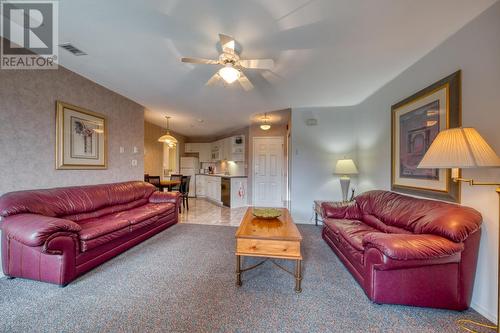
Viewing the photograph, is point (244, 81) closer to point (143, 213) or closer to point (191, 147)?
point (143, 213)

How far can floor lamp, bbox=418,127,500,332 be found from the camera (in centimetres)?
136

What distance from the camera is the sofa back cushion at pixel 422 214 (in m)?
1.49

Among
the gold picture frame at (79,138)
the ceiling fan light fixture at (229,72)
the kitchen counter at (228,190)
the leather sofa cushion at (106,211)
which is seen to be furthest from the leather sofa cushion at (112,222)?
the kitchen counter at (228,190)

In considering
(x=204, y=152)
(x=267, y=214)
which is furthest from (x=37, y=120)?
(x=204, y=152)

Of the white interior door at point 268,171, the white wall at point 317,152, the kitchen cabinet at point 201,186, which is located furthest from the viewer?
the kitchen cabinet at point 201,186

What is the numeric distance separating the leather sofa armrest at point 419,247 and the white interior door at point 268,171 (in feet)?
14.2

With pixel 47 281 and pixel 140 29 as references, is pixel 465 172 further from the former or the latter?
pixel 47 281

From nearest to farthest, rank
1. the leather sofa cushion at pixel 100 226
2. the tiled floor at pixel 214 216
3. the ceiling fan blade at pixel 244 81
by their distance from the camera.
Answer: the leather sofa cushion at pixel 100 226 < the ceiling fan blade at pixel 244 81 < the tiled floor at pixel 214 216

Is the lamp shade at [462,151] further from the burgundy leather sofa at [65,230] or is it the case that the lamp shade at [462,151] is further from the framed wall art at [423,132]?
the burgundy leather sofa at [65,230]

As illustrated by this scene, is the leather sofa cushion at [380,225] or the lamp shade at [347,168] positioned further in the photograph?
the lamp shade at [347,168]

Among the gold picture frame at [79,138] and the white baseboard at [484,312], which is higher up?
the gold picture frame at [79,138]

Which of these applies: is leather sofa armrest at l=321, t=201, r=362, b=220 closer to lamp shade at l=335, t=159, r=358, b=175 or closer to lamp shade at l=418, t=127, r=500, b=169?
lamp shade at l=335, t=159, r=358, b=175

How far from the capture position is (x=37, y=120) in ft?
7.77

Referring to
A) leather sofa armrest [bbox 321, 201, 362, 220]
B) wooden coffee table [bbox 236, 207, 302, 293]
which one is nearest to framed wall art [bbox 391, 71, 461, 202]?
leather sofa armrest [bbox 321, 201, 362, 220]
